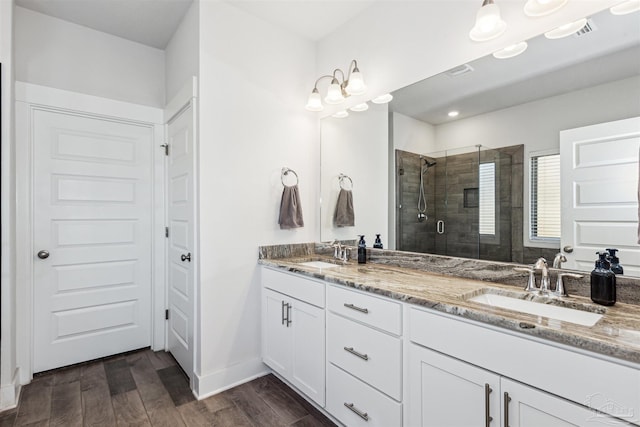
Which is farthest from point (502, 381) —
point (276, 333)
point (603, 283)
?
point (276, 333)

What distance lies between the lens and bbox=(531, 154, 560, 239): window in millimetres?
1467

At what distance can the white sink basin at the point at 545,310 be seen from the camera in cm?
118

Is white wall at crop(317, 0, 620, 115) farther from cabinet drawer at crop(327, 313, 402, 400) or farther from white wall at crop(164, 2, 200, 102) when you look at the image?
cabinet drawer at crop(327, 313, 402, 400)

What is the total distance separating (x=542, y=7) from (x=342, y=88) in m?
1.32

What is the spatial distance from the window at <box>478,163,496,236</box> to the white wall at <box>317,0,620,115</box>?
611 mm

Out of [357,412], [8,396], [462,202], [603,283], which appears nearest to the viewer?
[603,283]

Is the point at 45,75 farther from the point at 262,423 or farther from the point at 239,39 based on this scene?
the point at 262,423

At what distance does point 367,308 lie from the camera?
1.55m

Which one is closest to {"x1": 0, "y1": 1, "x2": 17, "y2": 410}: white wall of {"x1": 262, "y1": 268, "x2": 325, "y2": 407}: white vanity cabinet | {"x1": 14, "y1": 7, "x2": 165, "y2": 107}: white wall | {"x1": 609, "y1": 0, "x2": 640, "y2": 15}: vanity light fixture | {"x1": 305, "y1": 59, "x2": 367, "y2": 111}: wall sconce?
{"x1": 14, "y1": 7, "x2": 165, "y2": 107}: white wall

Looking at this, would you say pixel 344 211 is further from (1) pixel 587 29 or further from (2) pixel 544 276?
(1) pixel 587 29

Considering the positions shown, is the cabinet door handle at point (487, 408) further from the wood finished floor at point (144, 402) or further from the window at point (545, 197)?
the wood finished floor at point (144, 402)

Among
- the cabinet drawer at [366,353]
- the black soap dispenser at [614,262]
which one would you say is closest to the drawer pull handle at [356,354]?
the cabinet drawer at [366,353]

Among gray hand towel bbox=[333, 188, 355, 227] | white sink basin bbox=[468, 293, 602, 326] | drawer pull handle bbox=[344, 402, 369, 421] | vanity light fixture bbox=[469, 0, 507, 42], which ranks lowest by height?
drawer pull handle bbox=[344, 402, 369, 421]

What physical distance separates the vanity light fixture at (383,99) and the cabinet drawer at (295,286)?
1308 millimetres
